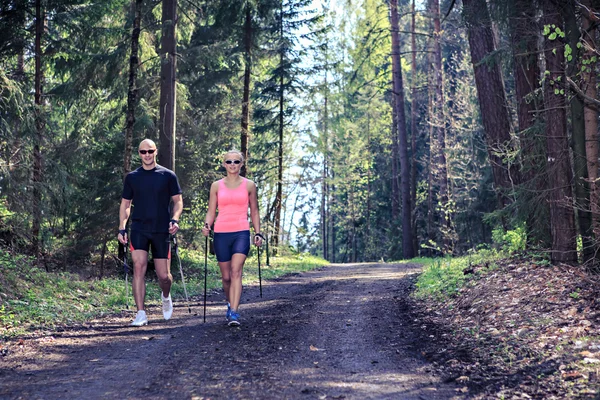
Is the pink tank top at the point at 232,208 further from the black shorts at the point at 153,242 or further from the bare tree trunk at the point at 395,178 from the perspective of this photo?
the bare tree trunk at the point at 395,178

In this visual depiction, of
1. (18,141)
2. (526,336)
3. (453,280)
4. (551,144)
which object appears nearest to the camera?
(526,336)

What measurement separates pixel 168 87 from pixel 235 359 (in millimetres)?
10335

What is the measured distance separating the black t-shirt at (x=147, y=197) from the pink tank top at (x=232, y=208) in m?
0.76

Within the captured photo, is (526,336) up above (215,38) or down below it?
below

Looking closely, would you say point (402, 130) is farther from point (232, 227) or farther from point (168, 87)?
point (232, 227)

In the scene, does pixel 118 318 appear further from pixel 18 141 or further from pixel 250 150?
pixel 250 150

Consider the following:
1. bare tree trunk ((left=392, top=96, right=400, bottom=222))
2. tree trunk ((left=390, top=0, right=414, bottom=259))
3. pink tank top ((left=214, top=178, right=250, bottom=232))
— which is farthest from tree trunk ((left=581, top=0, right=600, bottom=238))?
bare tree trunk ((left=392, top=96, right=400, bottom=222))

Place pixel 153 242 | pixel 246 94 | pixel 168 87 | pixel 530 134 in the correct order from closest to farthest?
pixel 153 242
pixel 530 134
pixel 168 87
pixel 246 94

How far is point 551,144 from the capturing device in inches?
358

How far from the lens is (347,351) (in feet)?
21.1

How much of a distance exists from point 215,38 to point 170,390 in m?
20.6

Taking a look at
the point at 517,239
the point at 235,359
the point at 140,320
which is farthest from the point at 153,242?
the point at 517,239

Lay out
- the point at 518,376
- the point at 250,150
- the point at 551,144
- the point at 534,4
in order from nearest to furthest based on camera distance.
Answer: the point at 518,376 < the point at 551,144 < the point at 534,4 < the point at 250,150

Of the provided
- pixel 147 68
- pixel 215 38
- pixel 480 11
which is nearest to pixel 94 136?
pixel 147 68
